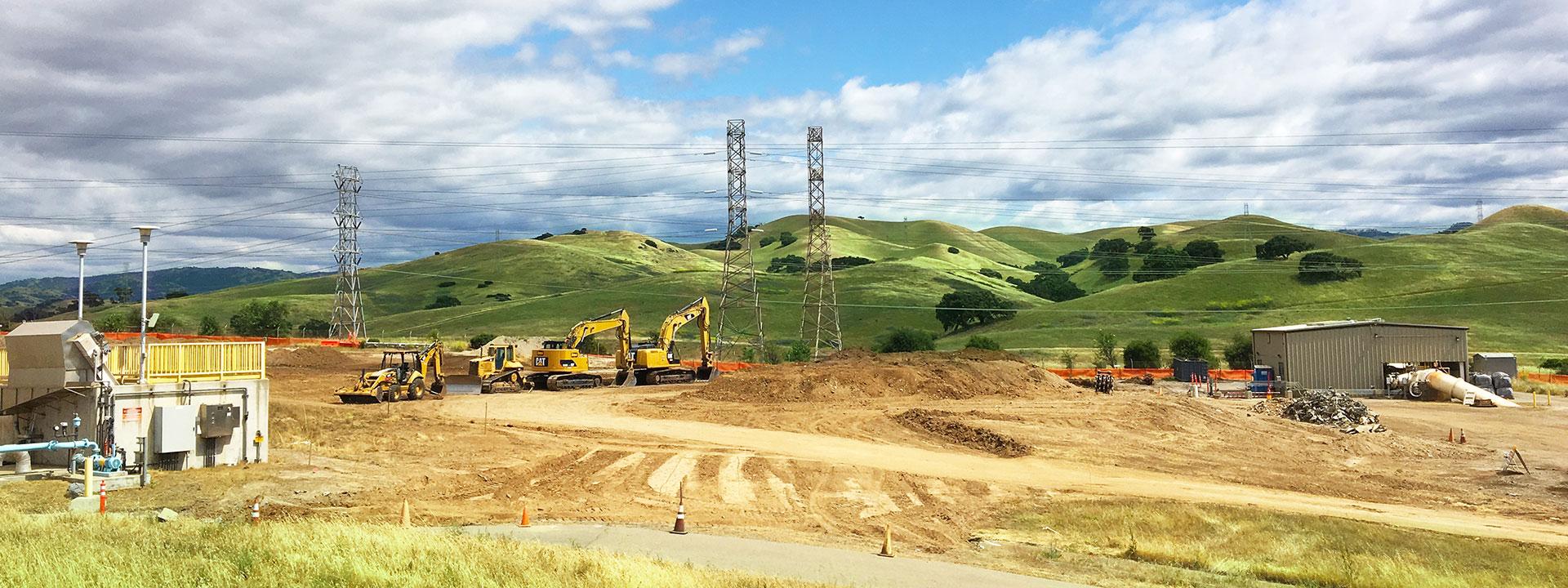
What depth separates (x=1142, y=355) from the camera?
79.8 m

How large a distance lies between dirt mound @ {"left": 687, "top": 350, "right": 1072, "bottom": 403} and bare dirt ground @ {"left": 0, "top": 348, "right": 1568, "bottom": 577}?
191 millimetres

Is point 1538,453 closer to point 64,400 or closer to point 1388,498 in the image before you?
point 1388,498

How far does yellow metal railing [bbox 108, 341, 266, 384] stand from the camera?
25.2m

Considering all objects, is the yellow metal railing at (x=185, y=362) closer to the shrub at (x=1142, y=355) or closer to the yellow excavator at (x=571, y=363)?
the yellow excavator at (x=571, y=363)

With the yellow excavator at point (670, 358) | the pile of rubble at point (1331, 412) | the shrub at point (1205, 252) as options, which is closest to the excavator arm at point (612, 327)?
the yellow excavator at point (670, 358)

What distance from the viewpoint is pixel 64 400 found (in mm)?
24516

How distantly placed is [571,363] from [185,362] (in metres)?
29.1

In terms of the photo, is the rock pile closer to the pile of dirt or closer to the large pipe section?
the large pipe section

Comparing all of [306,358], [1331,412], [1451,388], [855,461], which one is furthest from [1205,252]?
[855,461]

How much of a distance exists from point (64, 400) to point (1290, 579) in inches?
1063

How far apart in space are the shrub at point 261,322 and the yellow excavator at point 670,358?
6507cm

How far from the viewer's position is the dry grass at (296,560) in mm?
12320

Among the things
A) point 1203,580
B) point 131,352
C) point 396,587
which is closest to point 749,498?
point 1203,580

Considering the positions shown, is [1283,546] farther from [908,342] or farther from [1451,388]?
[908,342]
